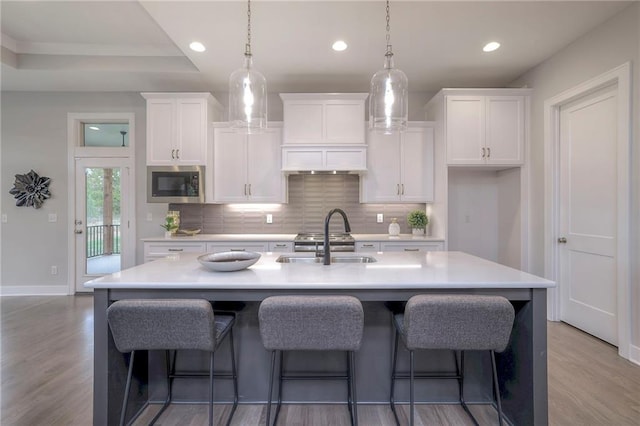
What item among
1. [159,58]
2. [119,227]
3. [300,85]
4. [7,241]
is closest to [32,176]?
[7,241]

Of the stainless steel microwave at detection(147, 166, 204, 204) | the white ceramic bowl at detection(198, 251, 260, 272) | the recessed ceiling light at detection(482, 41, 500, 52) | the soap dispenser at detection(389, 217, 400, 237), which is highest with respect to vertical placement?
the recessed ceiling light at detection(482, 41, 500, 52)

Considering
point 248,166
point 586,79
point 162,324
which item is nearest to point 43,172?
point 248,166

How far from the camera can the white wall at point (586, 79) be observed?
8.13ft

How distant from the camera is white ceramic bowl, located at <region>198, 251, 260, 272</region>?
1.76m

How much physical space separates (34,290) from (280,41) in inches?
187

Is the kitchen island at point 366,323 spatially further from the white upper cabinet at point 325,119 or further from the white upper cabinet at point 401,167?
A: the white upper cabinet at point 325,119

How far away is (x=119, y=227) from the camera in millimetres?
4371

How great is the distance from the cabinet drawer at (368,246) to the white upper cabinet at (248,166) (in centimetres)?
119

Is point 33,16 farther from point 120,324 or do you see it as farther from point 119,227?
point 120,324

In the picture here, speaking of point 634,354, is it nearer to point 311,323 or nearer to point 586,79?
point 586,79

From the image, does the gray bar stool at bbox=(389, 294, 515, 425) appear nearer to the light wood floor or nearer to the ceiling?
the light wood floor

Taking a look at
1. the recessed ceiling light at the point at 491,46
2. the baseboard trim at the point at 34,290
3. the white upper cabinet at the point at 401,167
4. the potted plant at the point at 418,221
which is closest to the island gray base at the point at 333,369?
the potted plant at the point at 418,221

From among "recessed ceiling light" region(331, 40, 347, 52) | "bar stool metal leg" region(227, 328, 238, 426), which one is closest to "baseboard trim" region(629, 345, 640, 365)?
"bar stool metal leg" region(227, 328, 238, 426)

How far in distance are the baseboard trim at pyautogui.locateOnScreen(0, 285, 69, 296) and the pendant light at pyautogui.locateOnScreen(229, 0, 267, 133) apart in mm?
4104
